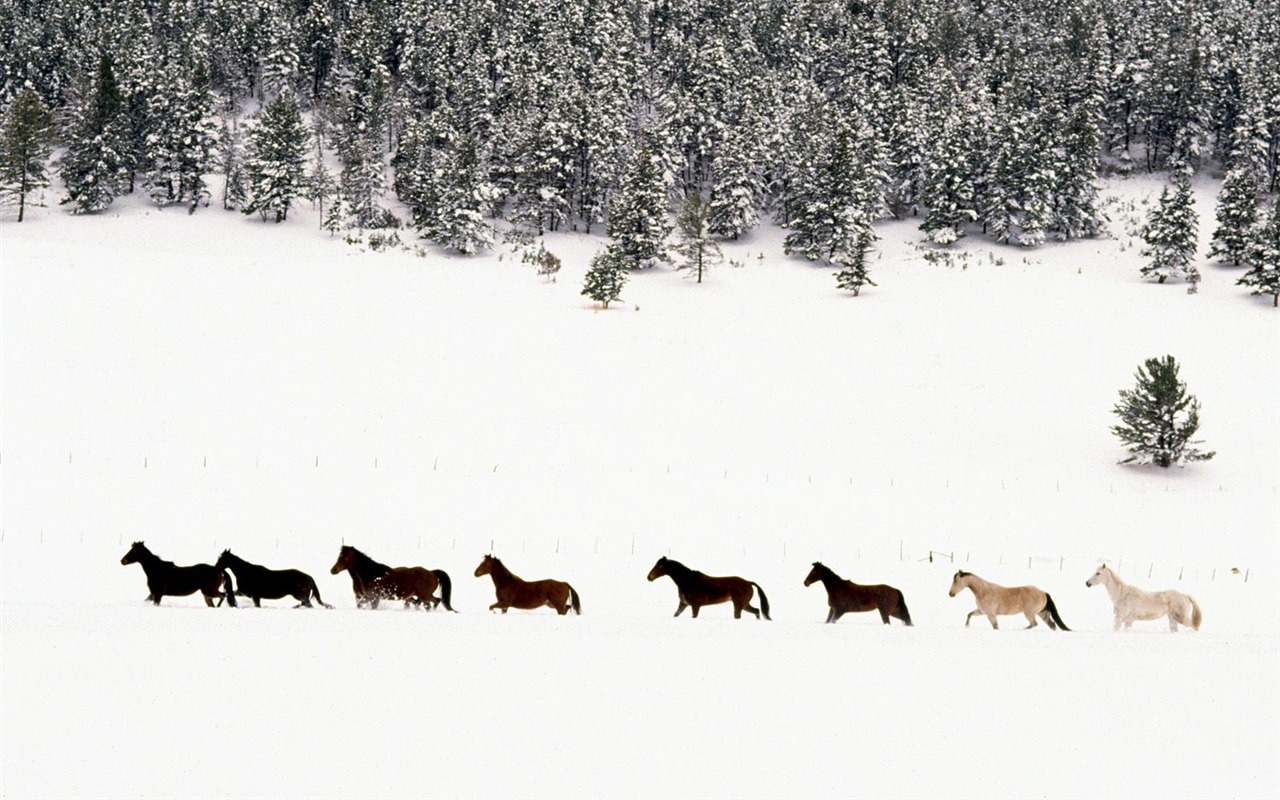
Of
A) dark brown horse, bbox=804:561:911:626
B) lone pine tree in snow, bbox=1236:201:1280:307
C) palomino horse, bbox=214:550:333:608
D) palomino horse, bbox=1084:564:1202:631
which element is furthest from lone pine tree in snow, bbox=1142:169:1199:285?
palomino horse, bbox=214:550:333:608

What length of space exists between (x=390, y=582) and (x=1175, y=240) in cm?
6878

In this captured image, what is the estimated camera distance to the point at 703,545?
2303cm

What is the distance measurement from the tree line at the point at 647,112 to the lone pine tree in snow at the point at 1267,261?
2.23m

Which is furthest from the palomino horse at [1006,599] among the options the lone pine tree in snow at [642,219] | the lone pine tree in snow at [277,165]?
the lone pine tree in snow at [277,165]

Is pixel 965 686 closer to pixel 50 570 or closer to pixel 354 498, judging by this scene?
pixel 50 570

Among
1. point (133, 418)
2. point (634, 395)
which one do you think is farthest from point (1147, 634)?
point (133, 418)

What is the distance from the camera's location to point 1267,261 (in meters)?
57.9

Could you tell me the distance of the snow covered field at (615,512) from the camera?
24.2ft

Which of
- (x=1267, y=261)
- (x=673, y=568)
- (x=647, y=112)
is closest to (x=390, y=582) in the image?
(x=673, y=568)

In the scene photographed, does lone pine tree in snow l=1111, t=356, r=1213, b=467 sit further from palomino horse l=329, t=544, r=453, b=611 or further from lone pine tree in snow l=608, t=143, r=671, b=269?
lone pine tree in snow l=608, t=143, r=671, b=269

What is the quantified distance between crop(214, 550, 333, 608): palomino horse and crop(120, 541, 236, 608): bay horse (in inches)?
6.4

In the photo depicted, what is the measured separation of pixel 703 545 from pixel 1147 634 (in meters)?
12.5

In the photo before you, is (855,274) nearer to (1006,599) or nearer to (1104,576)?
(1104,576)

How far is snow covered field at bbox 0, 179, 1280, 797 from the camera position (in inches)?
290
